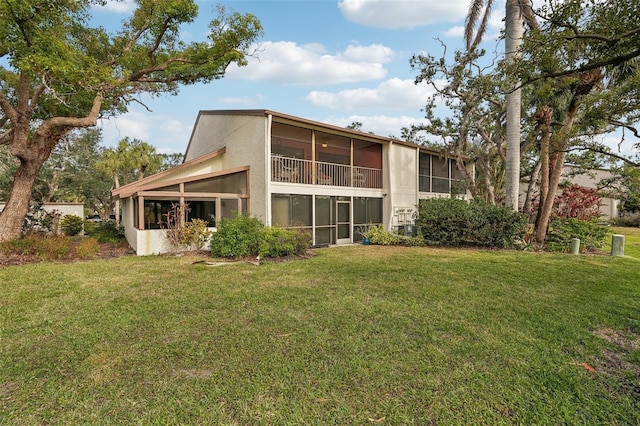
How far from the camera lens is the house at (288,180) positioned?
35.0 feet

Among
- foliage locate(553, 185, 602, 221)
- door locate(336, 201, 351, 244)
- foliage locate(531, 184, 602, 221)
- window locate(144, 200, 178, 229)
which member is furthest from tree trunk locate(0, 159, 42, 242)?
foliage locate(553, 185, 602, 221)

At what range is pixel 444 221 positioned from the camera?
12.3 m

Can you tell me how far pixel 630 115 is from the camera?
1057 cm

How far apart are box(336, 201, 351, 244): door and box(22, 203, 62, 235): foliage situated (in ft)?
42.3

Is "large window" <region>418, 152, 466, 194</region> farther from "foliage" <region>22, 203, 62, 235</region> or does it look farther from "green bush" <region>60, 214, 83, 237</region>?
"green bush" <region>60, 214, 83, 237</region>

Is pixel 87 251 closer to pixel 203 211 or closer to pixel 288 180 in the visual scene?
pixel 203 211

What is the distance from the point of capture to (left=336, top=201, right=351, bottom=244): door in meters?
13.2

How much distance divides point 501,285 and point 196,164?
437 inches

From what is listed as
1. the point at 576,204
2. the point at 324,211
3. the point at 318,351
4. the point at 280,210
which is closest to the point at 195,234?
the point at 280,210

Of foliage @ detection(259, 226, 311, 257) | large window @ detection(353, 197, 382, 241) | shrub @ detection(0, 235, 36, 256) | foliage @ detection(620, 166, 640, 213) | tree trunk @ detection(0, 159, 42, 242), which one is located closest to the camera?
shrub @ detection(0, 235, 36, 256)

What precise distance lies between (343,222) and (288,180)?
326 centimetres

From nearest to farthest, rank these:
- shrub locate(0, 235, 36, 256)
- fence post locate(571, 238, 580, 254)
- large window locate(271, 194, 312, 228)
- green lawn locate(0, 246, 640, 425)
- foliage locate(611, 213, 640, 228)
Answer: green lawn locate(0, 246, 640, 425) < shrub locate(0, 235, 36, 256) < fence post locate(571, 238, 580, 254) < large window locate(271, 194, 312, 228) < foliage locate(611, 213, 640, 228)

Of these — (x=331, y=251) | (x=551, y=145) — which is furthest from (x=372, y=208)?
(x=551, y=145)

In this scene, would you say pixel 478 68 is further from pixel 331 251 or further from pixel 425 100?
pixel 331 251
